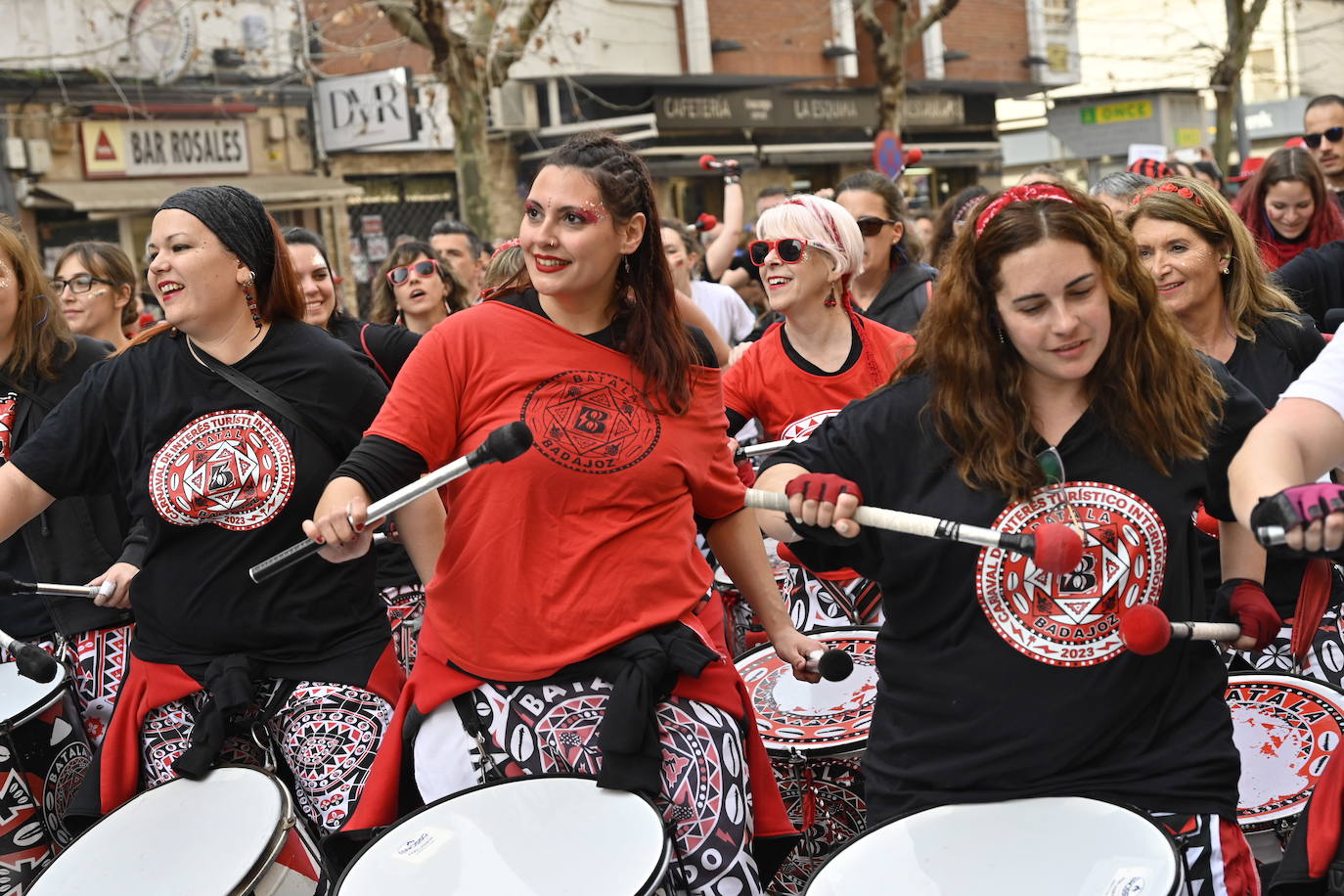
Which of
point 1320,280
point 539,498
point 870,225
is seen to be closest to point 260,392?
point 539,498

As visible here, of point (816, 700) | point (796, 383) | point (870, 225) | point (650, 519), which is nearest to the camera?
point (650, 519)

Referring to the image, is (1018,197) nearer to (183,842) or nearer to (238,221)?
(238,221)

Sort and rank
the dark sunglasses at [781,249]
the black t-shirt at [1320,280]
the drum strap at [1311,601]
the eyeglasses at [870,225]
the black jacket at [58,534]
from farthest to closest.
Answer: the eyeglasses at [870,225] < the black t-shirt at [1320,280] < the dark sunglasses at [781,249] < the black jacket at [58,534] < the drum strap at [1311,601]

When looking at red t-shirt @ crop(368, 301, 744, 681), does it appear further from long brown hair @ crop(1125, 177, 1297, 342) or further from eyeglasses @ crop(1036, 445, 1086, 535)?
long brown hair @ crop(1125, 177, 1297, 342)

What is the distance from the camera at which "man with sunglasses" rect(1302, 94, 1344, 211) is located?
7621 millimetres

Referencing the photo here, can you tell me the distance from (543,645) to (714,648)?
1.26 feet

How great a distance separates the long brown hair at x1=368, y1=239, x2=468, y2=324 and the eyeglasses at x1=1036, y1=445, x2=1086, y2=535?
4.22 meters

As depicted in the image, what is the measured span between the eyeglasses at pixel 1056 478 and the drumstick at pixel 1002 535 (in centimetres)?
8

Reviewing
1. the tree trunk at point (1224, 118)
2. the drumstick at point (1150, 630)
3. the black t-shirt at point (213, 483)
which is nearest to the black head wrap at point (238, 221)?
the black t-shirt at point (213, 483)

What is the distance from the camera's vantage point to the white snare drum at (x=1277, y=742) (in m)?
3.09

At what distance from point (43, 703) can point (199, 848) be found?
981mm

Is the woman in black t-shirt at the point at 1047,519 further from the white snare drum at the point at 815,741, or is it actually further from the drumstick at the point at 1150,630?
the white snare drum at the point at 815,741

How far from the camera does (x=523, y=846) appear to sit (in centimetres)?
279

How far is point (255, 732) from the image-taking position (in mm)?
3551
